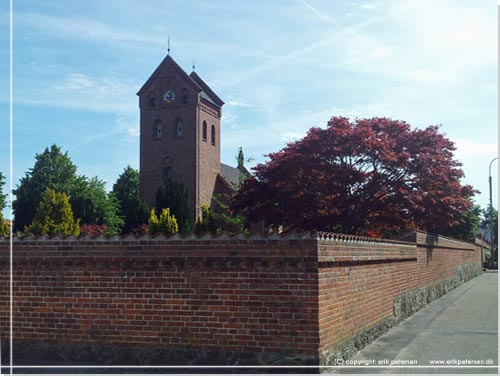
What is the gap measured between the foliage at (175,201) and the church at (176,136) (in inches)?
98.5

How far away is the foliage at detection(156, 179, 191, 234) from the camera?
42.9 metres

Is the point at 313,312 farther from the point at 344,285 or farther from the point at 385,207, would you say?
the point at 385,207

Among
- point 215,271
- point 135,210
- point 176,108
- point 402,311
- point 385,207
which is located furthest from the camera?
point 176,108

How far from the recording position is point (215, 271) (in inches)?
342

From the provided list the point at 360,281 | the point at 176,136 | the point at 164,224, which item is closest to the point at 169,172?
the point at 176,136

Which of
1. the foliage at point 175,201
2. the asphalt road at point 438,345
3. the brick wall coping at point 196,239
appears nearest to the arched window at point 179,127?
the foliage at point 175,201

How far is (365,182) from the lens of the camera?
75.5ft

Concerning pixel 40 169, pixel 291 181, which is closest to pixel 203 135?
pixel 40 169

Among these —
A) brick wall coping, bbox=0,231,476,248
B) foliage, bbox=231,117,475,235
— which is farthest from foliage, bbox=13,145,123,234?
brick wall coping, bbox=0,231,476,248

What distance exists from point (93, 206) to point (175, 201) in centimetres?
680

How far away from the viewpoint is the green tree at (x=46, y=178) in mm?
47062

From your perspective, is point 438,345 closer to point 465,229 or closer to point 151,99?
point 465,229

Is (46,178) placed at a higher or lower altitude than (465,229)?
higher

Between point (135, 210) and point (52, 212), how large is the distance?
7.37 meters
